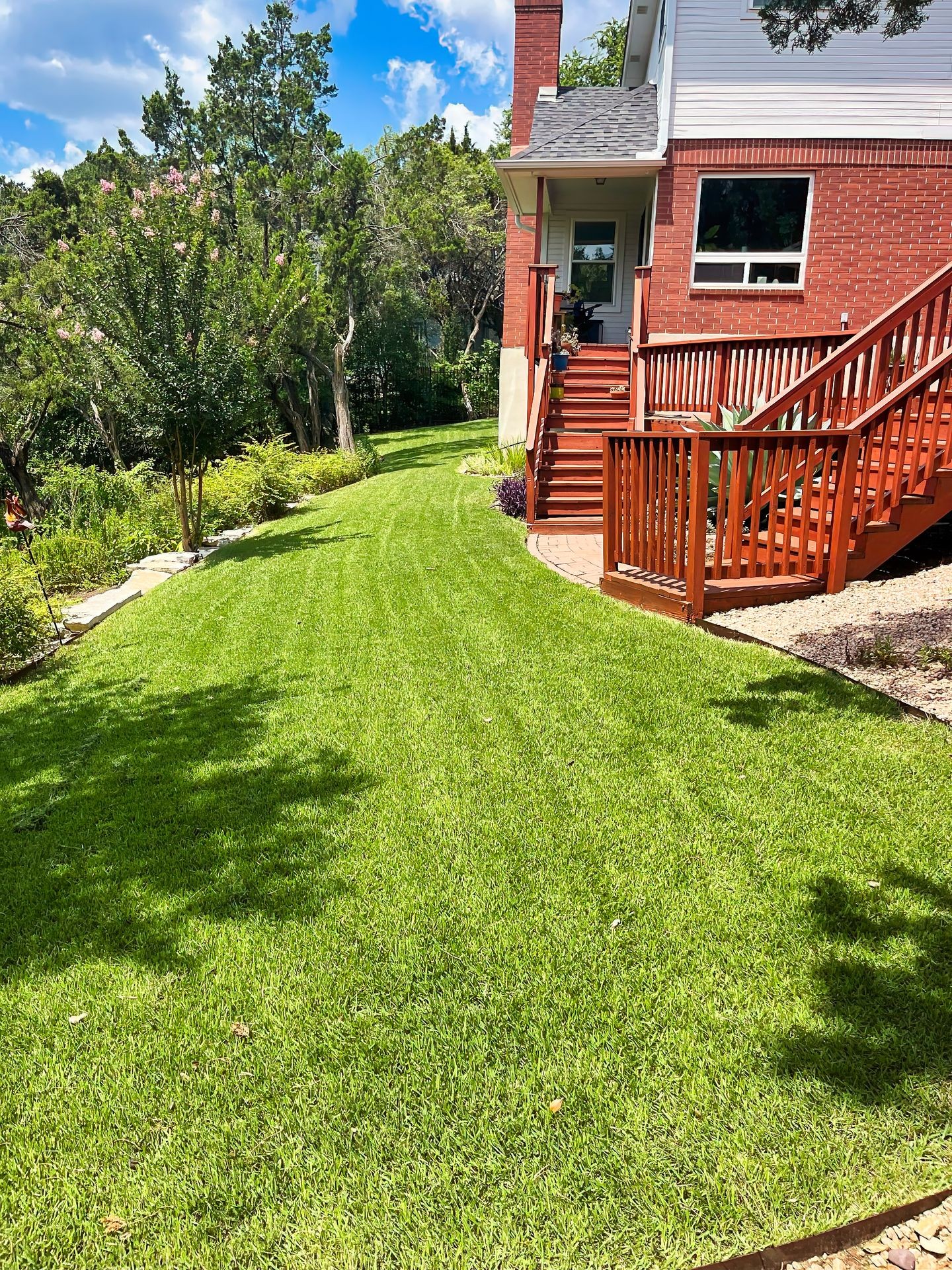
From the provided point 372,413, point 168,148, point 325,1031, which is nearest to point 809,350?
point 325,1031

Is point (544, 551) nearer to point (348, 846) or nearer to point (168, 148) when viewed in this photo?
point (348, 846)

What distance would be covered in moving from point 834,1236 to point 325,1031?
1.41 m

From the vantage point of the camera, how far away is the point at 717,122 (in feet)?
36.4

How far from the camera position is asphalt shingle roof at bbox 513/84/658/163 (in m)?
11.7

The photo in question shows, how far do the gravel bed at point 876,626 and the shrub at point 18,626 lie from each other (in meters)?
5.72

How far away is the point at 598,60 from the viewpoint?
2986 cm

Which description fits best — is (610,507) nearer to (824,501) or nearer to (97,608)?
(824,501)

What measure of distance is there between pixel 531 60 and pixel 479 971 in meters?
17.3

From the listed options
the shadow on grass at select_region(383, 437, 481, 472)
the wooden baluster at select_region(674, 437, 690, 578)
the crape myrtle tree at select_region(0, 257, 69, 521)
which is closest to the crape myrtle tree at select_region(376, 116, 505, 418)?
the shadow on grass at select_region(383, 437, 481, 472)

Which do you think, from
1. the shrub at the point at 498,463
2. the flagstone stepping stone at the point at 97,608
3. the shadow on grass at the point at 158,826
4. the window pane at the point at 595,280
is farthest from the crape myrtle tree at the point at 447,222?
the shadow on grass at the point at 158,826

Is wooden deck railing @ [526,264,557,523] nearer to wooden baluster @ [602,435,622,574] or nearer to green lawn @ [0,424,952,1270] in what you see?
wooden baluster @ [602,435,622,574]

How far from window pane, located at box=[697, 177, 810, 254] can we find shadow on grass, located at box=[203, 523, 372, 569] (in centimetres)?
716

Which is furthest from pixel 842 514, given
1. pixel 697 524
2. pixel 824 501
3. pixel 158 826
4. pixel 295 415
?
pixel 295 415

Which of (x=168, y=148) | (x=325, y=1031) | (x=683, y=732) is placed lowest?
(x=325, y=1031)
